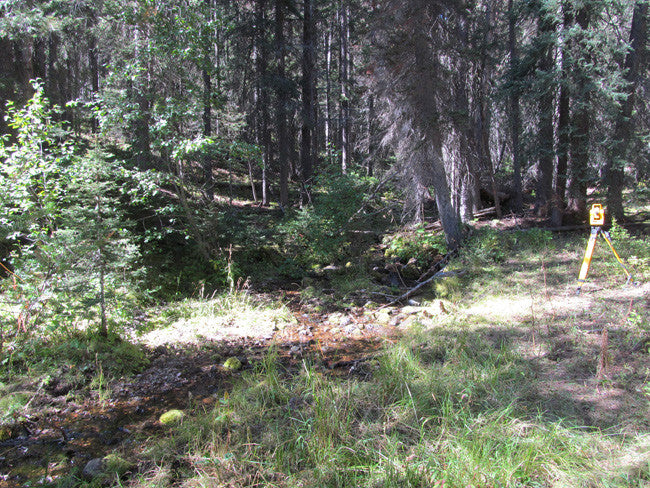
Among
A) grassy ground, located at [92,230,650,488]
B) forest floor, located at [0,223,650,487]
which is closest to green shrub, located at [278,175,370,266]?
forest floor, located at [0,223,650,487]

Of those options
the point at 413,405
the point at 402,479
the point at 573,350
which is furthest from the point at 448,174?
the point at 402,479

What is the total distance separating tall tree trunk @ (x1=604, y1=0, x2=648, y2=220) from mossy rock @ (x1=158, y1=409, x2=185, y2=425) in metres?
13.0

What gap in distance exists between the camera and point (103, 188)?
5.48 metres

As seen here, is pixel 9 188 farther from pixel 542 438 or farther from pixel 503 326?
pixel 503 326

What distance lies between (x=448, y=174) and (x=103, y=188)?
386 inches

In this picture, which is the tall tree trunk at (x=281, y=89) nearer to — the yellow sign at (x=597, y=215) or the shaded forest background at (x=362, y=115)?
the shaded forest background at (x=362, y=115)

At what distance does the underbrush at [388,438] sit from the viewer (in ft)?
8.86

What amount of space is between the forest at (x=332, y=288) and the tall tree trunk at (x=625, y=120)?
3.4 inches

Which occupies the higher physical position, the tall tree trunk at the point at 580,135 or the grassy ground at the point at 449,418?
the tall tree trunk at the point at 580,135

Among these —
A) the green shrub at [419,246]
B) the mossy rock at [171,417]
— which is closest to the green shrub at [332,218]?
the green shrub at [419,246]

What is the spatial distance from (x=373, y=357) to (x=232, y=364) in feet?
6.93

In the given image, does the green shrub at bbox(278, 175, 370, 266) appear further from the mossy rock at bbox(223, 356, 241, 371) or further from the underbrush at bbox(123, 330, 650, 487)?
the underbrush at bbox(123, 330, 650, 487)

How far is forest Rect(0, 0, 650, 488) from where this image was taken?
10.5 ft

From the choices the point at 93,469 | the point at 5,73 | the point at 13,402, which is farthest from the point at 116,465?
the point at 5,73
